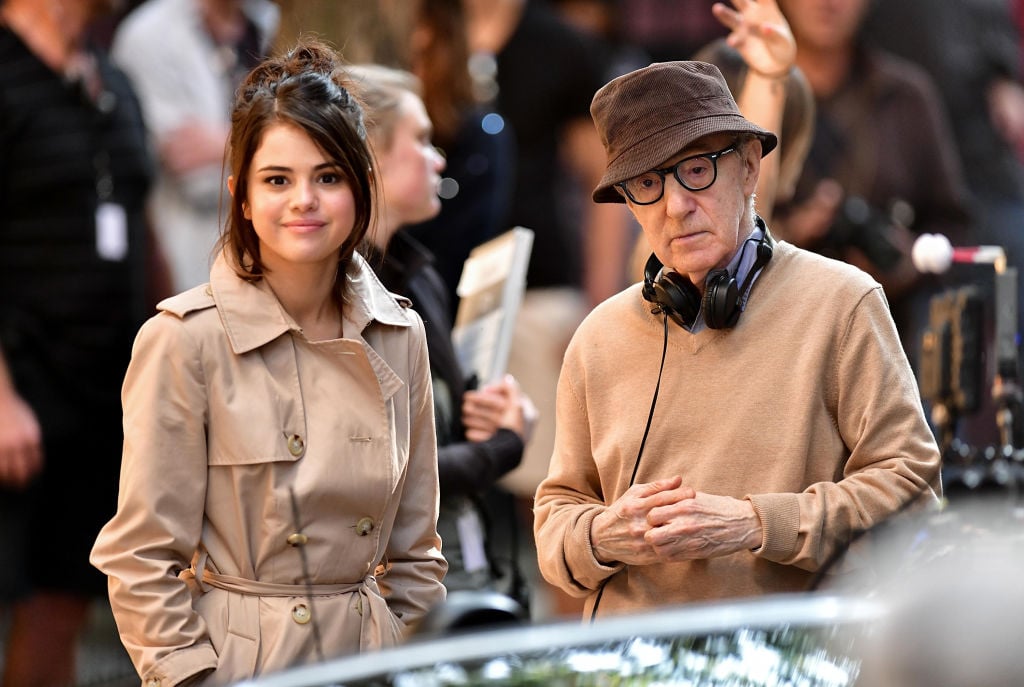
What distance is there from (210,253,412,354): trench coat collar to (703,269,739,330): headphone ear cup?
62cm

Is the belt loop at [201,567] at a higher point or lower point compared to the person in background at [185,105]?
lower

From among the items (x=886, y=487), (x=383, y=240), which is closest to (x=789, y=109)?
(x=383, y=240)

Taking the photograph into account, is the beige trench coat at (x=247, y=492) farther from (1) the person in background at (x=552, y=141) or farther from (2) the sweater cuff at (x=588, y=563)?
(1) the person in background at (x=552, y=141)

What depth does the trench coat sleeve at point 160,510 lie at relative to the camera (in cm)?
313

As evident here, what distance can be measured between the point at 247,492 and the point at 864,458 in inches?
44.3

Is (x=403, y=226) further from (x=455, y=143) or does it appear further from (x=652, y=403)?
(x=652, y=403)

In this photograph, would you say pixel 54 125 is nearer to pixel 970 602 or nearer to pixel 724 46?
pixel 724 46

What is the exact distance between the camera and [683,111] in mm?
3324

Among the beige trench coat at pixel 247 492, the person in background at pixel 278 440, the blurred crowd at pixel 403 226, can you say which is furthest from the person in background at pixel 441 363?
the beige trench coat at pixel 247 492

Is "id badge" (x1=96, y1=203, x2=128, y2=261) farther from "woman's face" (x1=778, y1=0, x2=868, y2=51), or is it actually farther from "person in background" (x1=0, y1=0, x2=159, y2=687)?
"woman's face" (x1=778, y1=0, x2=868, y2=51)

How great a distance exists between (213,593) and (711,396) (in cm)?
99

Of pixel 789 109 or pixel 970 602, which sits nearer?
pixel 970 602

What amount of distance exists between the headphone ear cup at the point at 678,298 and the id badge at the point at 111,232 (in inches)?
120

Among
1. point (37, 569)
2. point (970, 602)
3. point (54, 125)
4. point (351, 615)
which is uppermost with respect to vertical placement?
point (54, 125)
